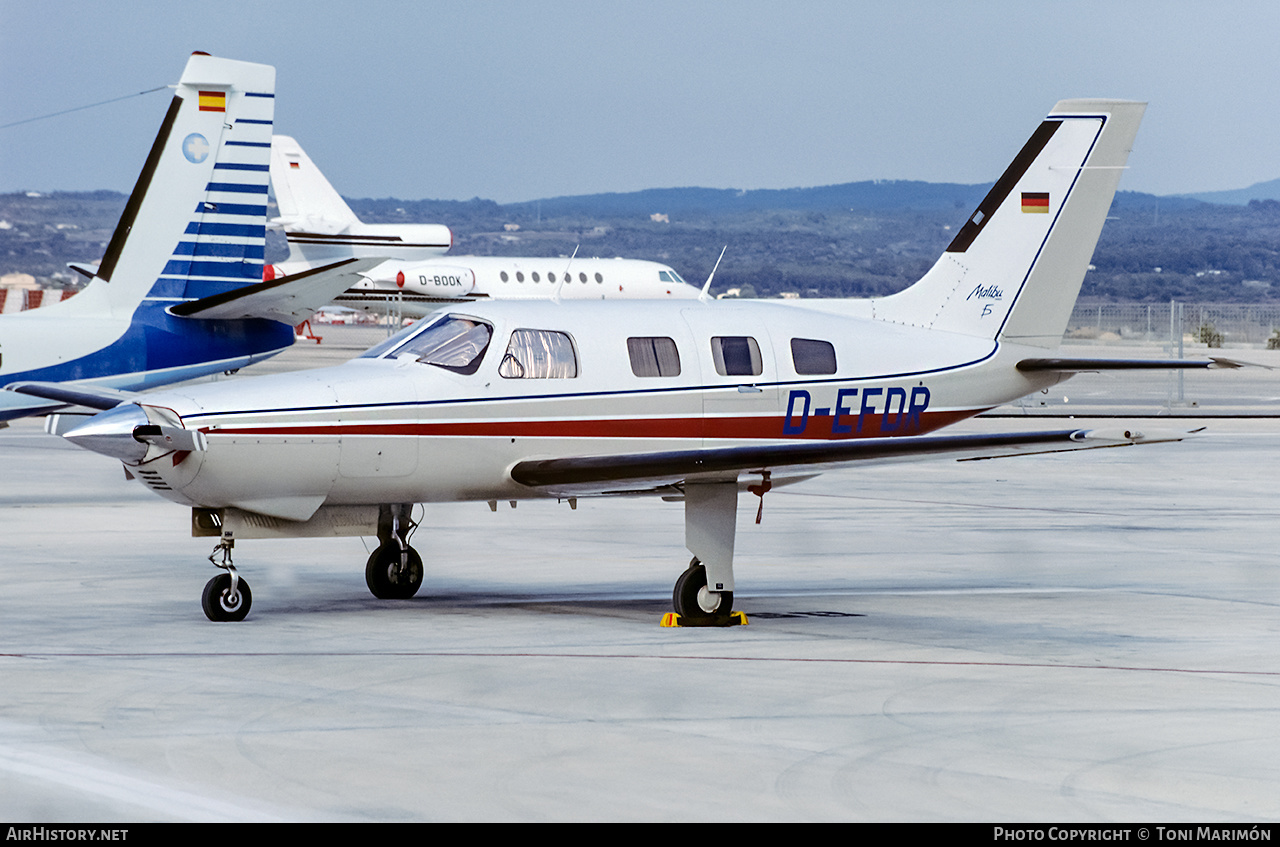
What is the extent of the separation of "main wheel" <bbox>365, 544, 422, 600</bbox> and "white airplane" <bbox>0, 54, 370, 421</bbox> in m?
5.36

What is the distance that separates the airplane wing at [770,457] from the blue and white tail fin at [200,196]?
861 centimetres

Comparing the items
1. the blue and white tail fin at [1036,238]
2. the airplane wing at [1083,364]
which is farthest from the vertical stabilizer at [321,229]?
the airplane wing at [1083,364]

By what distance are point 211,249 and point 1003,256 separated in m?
9.51

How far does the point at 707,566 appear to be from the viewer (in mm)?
11016

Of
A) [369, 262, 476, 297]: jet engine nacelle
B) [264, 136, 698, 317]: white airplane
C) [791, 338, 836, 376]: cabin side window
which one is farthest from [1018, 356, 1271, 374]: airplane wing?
[369, 262, 476, 297]: jet engine nacelle

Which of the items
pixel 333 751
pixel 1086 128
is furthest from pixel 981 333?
pixel 333 751

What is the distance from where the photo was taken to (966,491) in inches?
804

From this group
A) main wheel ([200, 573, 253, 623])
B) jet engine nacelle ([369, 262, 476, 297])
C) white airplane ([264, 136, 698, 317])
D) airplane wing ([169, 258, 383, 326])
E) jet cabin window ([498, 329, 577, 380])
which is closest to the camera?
main wheel ([200, 573, 253, 623])

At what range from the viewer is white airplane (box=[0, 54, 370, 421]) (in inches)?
693

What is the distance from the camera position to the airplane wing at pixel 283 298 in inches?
626

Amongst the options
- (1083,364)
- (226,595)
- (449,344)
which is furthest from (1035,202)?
(226,595)

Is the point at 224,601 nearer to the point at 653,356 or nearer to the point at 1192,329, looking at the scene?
the point at 653,356

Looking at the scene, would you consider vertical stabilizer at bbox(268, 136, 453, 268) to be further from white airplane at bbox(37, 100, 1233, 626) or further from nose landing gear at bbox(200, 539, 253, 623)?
nose landing gear at bbox(200, 539, 253, 623)

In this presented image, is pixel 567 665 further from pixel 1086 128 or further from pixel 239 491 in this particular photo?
pixel 1086 128
